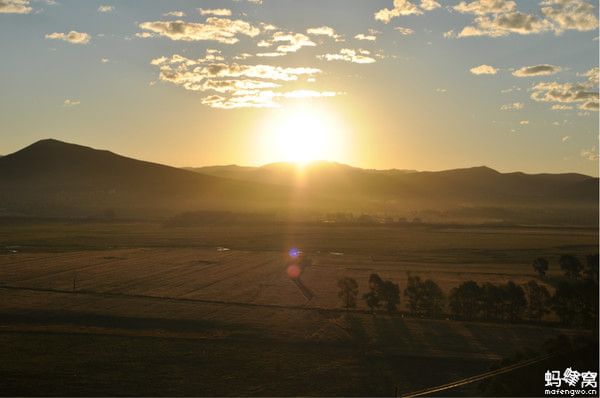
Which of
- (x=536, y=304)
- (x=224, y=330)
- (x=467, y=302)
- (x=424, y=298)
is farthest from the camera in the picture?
(x=424, y=298)

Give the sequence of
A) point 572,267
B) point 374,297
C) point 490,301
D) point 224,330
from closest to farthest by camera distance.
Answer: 1. point 224,330
2. point 490,301
3. point 374,297
4. point 572,267

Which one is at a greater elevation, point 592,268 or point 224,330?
point 592,268

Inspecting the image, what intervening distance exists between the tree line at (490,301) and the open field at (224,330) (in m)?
2.40

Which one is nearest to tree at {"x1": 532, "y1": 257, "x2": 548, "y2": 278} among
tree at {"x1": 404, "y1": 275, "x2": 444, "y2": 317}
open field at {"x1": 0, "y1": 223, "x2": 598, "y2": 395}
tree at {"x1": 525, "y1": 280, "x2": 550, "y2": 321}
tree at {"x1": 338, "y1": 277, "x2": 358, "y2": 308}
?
open field at {"x1": 0, "y1": 223, "x2": 598, "y2": 395}

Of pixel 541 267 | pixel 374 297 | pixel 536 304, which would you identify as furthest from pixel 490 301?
pixel 541 267

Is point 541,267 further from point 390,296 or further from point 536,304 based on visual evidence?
point 390,296

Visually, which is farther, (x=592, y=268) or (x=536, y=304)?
(x=592, y=268)

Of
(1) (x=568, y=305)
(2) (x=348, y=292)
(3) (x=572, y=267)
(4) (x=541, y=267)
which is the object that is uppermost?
(3) (x=572, y=267)

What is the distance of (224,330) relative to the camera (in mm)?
54312

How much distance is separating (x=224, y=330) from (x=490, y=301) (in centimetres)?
2842

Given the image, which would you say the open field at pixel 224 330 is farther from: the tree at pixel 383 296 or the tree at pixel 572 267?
the tree at pixel 572 267

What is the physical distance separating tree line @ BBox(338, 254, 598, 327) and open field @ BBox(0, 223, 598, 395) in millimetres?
2395

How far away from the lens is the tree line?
58781 mm

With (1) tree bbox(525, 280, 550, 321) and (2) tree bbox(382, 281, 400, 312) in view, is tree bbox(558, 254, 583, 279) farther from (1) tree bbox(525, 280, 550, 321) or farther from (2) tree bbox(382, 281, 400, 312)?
(2) tree bbox(382, 281, 400, 312)
